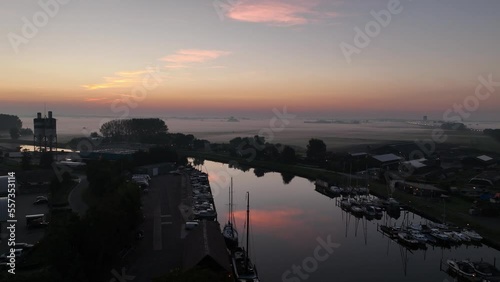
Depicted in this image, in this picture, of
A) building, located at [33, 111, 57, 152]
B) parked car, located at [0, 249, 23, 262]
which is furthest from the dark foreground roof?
building, located at [33, 111, 57, 152]

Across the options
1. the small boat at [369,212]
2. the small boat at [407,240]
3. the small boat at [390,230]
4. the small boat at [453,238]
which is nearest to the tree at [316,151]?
the small boat at [369,212]

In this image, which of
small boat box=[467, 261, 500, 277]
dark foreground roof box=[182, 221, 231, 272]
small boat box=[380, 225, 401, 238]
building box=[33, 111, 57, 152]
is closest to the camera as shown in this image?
dark foreground roof box=[182, 221, 231, 272]

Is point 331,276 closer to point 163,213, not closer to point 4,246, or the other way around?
point 163,213

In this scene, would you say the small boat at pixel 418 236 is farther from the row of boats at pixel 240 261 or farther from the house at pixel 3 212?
the house at pixel 3 212

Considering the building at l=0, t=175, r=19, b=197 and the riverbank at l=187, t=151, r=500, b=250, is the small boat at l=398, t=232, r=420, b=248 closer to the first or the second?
the riverbank at l=187, t=151, r=500, b=250

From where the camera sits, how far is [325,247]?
35.5 ft

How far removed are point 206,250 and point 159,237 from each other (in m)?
2.92

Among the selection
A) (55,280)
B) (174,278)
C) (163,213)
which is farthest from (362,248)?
(55,280)

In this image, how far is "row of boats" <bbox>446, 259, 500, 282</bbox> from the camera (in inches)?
324

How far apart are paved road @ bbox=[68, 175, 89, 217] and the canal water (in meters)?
4.47

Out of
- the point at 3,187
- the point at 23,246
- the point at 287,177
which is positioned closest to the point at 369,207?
the point at 287,177

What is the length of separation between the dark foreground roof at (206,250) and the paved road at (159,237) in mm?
493

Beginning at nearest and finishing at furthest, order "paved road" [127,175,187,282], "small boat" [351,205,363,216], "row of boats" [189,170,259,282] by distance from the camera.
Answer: "paved road" [127,175,187,282] < "row of boats" [189,170,259,282] < "small boat" [351,205,363,216]

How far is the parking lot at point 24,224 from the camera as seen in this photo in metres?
9.44
